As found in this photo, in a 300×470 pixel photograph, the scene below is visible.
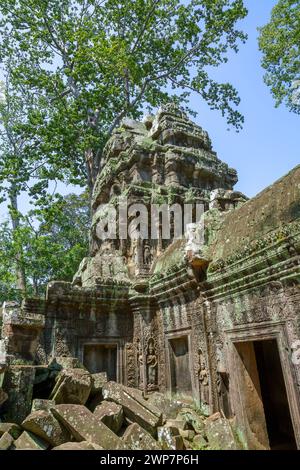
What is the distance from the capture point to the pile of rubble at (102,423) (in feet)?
12.5

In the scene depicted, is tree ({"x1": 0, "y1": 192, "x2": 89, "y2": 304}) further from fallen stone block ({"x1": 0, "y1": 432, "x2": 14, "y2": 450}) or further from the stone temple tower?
fallen stone block ({"x1": 0, "y1": 432, "x2": 14, "y2": 450})

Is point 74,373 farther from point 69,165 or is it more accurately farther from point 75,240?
point 75,240

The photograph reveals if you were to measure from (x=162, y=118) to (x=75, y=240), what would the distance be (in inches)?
411

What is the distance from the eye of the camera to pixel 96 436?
152 inches

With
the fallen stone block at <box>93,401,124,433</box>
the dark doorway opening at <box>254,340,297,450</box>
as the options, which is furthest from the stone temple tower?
the fallen stone block at <box>93,401,124,433</box>

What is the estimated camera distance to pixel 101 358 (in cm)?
723

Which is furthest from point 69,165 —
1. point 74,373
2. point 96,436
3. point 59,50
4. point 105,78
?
point 96,436

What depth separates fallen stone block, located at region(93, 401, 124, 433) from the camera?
4.29m

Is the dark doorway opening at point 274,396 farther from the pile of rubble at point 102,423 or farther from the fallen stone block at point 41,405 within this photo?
the fallen stone block at point 41,405

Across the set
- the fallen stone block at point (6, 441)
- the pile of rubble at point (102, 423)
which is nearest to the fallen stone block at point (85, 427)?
the pile of rubble at point (102, 423)

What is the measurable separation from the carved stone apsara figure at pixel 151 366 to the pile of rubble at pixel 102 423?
1112 mm

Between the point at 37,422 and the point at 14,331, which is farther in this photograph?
the point at 14,331

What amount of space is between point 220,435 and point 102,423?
67.9 inches

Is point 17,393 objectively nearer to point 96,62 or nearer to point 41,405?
point 41,405
